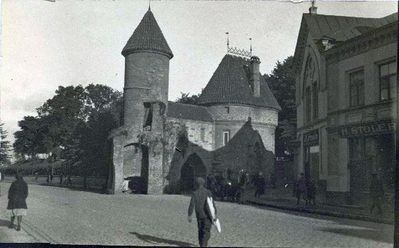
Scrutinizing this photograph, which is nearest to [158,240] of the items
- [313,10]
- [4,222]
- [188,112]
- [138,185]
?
[4,222]

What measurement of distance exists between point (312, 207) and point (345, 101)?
3.41 metres

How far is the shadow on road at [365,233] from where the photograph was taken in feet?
31.7

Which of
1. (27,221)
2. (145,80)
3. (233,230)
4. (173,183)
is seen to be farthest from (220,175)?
(145,80)

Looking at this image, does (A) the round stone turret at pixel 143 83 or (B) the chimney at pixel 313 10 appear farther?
(A) the round stone turret at pixel 143 83

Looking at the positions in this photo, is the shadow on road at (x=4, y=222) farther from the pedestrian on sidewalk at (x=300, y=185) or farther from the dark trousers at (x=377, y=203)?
the dark trousers at (x=377, y=203)

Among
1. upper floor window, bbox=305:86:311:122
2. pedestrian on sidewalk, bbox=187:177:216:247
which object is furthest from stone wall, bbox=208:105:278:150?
pedestrian on sidewalk, bbox=187:177:216:247

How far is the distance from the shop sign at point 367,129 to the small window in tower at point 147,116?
13.6 m

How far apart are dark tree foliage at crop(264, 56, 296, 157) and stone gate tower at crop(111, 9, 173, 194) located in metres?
9.48

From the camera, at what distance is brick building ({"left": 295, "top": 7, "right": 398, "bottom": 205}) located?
1168cm

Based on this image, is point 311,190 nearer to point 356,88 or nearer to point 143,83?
point 356,88

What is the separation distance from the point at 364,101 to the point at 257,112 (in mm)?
7238

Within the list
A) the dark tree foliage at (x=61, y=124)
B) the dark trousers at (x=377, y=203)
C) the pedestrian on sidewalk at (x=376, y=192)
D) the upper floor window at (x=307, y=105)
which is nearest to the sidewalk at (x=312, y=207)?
the dark trousers at (x=377, y=203)

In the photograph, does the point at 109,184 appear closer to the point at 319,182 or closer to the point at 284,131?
the point at 284,131

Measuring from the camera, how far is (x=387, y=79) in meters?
11.7
